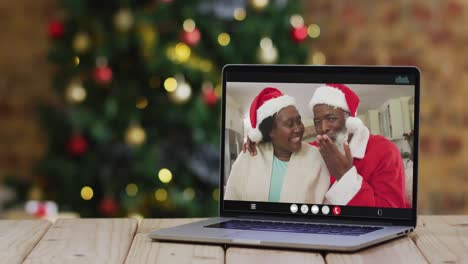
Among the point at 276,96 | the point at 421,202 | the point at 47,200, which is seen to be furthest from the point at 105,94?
the point at 276,96

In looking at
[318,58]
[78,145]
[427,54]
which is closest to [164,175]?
Answer: [78,145]

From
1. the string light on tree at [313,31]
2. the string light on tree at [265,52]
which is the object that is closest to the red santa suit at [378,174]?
the string light on tree at [265,52]

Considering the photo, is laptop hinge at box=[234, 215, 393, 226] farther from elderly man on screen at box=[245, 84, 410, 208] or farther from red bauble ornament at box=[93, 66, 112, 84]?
red bauble ornament at box=[93, 66, 112, 84]

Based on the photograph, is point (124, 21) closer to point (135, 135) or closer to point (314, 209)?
point (135, 135)

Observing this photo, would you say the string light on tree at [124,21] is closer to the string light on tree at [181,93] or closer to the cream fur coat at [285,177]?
the string light on tree at [181,93]

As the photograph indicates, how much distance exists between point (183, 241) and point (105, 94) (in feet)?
6.57

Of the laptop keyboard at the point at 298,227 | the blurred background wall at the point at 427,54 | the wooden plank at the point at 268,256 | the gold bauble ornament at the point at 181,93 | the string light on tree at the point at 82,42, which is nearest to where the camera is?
the wooden plank at the point at 268,256

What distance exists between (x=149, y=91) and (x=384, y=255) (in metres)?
2.02

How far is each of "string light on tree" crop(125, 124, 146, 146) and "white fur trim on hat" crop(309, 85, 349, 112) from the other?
1783mm

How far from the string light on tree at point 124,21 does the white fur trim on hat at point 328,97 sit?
1828mm

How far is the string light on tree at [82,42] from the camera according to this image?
2.98m

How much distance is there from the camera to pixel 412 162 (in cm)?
112

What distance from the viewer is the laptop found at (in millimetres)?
1118

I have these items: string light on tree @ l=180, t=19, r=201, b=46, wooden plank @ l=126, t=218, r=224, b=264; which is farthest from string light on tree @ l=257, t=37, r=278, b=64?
wooden plank @ l=126, t=218, r=224, b=264
